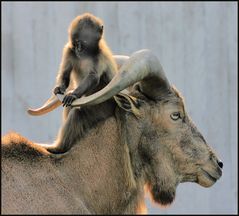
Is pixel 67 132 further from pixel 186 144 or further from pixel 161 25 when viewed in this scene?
pixel 161 25

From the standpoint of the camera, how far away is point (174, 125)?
7438 millimetres

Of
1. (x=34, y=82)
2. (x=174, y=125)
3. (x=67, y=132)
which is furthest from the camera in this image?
(x=34, y=82)

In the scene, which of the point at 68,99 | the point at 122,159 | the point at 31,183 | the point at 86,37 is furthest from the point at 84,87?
the point at 31,183

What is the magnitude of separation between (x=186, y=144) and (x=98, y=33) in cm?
125

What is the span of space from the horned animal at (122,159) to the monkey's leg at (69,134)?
0.17ft

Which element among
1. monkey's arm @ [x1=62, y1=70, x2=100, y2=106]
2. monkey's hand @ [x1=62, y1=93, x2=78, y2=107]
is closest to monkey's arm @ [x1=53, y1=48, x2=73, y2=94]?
monkey's arm @ [x1=62, y1=70, x2=100, y2=106]

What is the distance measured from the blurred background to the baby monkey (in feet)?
27.3

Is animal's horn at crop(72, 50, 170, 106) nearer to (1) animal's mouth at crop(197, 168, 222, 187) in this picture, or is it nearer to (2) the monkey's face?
(2) the monkey's face

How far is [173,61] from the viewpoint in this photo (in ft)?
54.1

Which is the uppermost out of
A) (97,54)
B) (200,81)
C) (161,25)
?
(97,54)

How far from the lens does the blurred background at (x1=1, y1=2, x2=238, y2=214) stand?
15.9 metres

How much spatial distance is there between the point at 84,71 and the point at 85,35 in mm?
326

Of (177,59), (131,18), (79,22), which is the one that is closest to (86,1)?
(131,18)

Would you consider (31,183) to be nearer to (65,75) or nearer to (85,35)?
(65,75)
